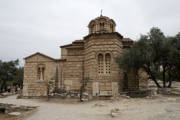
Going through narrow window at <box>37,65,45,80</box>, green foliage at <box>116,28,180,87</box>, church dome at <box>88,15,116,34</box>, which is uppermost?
church dome at <box>88,15,116,34</box>

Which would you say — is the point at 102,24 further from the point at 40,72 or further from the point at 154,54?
the point at 40,72

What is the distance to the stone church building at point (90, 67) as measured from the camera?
15031mm

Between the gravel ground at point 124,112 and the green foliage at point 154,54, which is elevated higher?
the green foliage at point 154,54

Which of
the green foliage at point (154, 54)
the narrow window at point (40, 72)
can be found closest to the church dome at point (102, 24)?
the green foliage at point (154, 54)

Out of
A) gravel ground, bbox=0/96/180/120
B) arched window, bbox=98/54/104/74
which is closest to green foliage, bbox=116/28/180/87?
arched window, bbox=98/54/104/74

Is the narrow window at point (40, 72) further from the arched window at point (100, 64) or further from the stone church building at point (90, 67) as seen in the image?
the arched window at point (100, 64)

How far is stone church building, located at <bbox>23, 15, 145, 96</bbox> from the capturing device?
15.0 metres

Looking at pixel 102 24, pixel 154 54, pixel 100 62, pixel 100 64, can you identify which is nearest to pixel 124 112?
pixel 154 54

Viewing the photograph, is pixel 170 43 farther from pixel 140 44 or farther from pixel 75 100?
pixel 75 100

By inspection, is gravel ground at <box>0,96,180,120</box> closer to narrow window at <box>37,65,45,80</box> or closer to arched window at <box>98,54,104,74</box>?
arched window at <box>98,54,104,74</box>

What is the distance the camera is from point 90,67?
51.8 feet

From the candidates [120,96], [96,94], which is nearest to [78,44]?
[96,94]

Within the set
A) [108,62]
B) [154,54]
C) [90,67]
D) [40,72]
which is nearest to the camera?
[154,54]

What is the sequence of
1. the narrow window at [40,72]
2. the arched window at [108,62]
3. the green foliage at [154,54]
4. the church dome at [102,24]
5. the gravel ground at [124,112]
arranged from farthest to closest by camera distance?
1. the narrow window at [40,72]
2. the church dome at [102,24]
3. the arched window at [108,62]
4. the green foliage at [154,54]
5. the gravel ground at [124,112]
